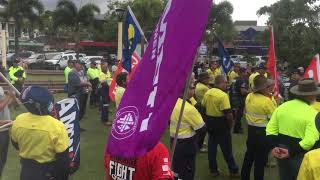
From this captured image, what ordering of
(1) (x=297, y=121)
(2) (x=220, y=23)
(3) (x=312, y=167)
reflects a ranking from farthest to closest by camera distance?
1. (2) (x=220, y=23)
2. (1) (x=297, y=121)
3. (3) (x=312, y=167)

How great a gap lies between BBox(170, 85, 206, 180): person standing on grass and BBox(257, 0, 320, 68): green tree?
19181mm

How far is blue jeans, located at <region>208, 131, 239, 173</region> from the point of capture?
7.63 m

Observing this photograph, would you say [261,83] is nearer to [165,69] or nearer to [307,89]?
[307,89]

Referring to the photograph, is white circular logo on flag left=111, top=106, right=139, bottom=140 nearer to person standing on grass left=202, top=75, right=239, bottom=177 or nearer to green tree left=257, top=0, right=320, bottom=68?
person standing on grass left=202, top=75, right=239, bottom=177

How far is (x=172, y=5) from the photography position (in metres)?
2.85

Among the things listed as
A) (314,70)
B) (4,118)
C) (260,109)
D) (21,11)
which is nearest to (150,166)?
(4,118)

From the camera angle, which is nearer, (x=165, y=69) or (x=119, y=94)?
(x=165, y=69)

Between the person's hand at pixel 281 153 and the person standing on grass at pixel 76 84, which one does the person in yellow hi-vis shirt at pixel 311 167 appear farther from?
the person standing on grass at pixel 76 84

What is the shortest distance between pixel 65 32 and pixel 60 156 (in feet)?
217

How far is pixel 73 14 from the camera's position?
47031mm

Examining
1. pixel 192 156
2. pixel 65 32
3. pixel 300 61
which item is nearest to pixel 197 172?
pixel 192 156

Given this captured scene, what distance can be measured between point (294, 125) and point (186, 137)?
1598 mm

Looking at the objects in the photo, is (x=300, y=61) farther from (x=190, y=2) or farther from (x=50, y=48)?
(x=50, y=48)

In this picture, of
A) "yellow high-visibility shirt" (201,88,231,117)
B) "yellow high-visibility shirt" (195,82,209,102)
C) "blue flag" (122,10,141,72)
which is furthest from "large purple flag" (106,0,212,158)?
"blue flag" (122,10,141,72)
